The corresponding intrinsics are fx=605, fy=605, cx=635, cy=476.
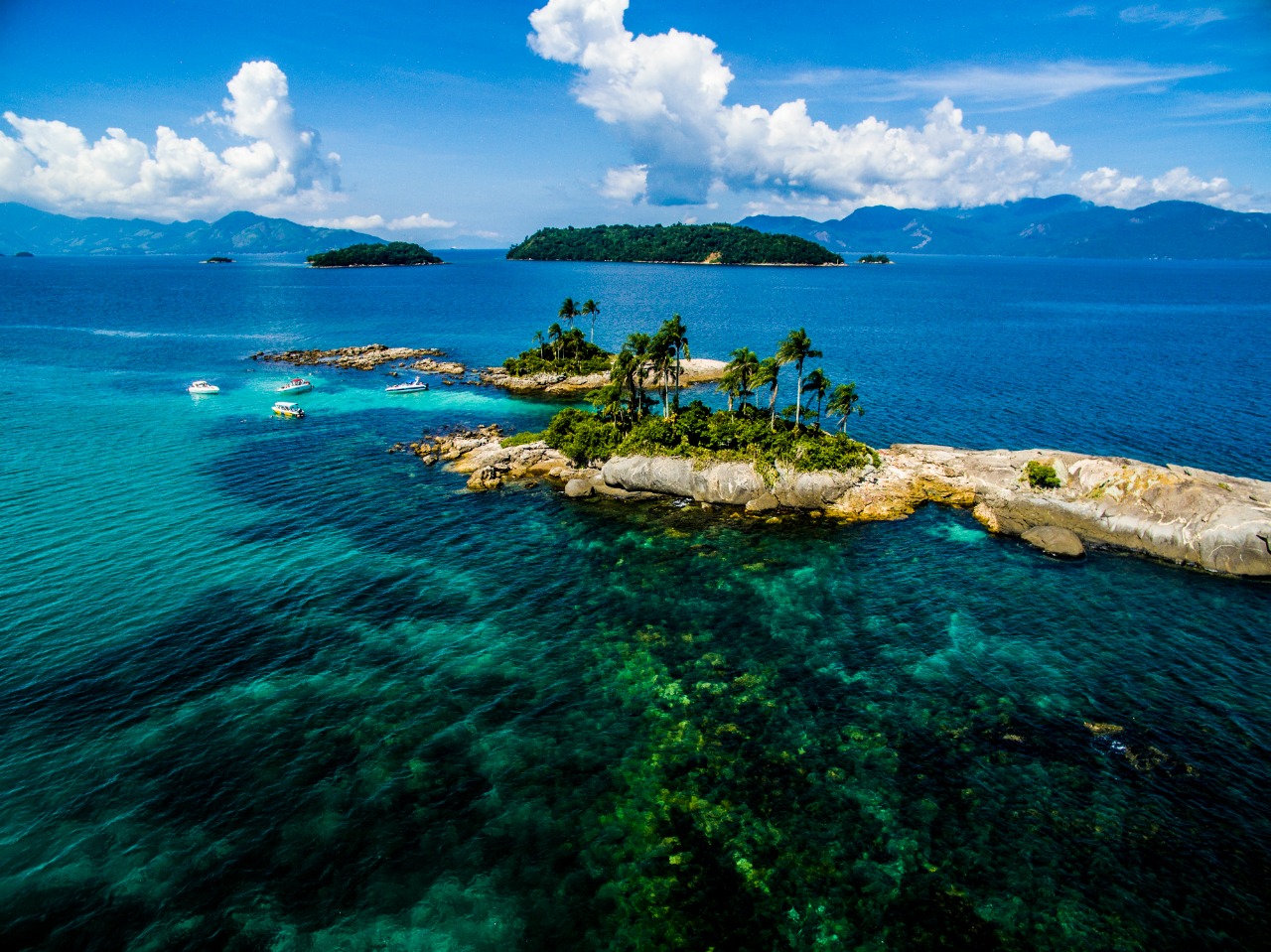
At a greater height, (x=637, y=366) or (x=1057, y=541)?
(x=637, y=366)

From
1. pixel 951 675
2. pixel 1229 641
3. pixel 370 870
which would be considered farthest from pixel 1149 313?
pixel 370 870

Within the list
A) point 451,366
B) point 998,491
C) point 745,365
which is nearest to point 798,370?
point 745,365

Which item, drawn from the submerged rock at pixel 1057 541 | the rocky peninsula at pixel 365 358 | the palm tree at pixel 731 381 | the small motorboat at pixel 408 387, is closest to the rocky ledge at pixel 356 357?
the rocky peninsula at pixel 365 358

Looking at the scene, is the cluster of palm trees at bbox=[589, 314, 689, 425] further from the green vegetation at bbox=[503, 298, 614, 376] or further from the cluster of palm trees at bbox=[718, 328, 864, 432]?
the green vegetation at bbox=[503, 298, 614, 376]

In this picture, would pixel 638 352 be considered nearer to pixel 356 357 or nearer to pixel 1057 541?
pixel 1057 541

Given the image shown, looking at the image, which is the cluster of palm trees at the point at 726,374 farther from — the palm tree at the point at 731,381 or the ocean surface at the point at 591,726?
the ocean surface at the point at 591,726

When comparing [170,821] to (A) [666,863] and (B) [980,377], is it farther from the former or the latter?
(B) [980,377]
